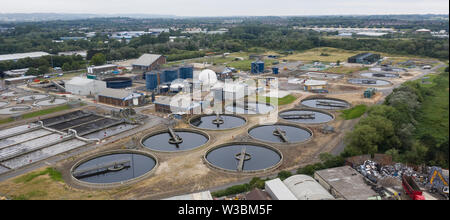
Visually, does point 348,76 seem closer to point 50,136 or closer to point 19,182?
point 50,136

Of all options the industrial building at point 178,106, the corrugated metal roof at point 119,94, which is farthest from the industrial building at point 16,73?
the industrial building at point 178,106

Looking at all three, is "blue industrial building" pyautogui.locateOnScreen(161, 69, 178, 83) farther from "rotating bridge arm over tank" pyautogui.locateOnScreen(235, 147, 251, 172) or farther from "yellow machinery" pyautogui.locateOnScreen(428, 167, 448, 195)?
"yellow machinery" pyautogui.locateOnScreen(428, 167, 448, 195)

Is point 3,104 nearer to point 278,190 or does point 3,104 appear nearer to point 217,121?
point 217,121

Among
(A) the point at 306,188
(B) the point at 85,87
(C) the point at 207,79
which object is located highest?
(C) the point at 207,79

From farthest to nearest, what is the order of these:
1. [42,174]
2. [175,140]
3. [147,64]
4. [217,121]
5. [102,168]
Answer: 1. [147,64]
2. [217,121]
3. [175,140]
4. [102,168]
5. [42,174]

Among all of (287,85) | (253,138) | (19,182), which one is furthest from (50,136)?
(287,85)

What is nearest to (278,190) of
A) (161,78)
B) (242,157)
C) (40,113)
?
(242,157)
